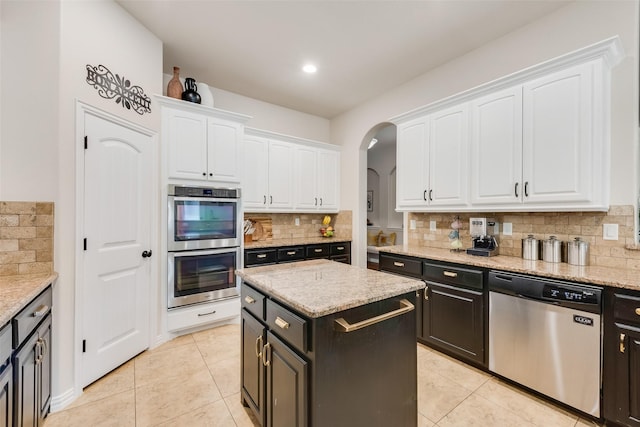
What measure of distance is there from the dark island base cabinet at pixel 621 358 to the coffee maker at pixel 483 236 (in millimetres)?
966

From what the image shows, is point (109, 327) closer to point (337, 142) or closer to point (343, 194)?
point (343, 194)

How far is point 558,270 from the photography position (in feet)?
6.53

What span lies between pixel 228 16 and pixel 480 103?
2388mm

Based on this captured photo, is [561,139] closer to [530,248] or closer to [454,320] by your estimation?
[530,248]

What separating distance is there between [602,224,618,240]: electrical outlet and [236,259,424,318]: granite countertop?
1701 mm

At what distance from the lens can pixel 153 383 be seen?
7.18 feet

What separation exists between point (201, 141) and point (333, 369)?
107 inches

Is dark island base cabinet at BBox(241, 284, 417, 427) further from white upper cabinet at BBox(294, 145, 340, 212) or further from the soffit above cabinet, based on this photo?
white upper cabinet at BBox(294, 145, 340, 212)

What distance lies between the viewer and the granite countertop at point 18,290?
1.23 m

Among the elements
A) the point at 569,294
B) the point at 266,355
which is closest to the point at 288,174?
the point at 266,355

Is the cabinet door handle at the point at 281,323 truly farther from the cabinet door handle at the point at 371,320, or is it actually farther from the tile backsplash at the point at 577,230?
the tile backsplash at the point at 577,230

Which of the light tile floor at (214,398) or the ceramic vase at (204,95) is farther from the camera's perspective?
the ceramic vase at (204,95)

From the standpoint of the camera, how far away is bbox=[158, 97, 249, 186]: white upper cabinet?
2.86m

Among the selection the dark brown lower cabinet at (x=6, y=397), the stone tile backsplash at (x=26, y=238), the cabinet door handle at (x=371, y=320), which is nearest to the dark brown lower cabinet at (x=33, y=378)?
the dark brown lower cabinet at (x=6, y=397)
